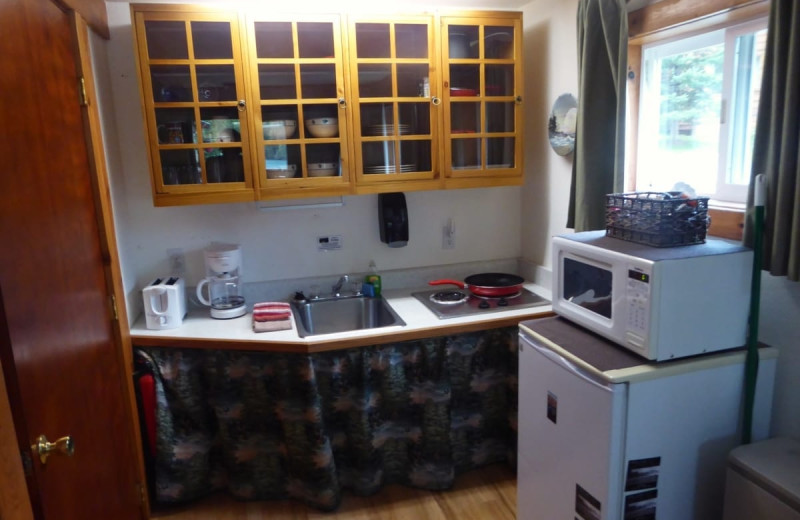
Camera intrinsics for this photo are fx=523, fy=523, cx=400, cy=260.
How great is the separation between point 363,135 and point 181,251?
106 centimetres

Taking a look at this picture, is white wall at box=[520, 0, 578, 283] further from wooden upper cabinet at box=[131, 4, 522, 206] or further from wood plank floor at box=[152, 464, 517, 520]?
wood plank floor at box=[152, 464, 517, 520]

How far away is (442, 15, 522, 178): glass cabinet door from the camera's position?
2449 mm

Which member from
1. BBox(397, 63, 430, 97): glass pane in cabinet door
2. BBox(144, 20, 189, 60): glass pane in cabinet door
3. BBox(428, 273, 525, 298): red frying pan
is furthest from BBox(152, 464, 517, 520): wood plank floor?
BBox(144, 20, 189, 60): glass pane in cabinet door

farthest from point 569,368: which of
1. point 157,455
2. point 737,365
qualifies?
point 157,455

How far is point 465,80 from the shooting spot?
2.51m

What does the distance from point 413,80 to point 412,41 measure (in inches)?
6.7

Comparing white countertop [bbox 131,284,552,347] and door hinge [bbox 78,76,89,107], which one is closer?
door hinge [bbox 78,76,89,107]

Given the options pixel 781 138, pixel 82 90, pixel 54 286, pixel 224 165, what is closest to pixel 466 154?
pixel 224 165

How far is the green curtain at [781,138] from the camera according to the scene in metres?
1.38

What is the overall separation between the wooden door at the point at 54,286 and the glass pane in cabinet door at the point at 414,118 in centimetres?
130

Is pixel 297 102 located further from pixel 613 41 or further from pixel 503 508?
pixel 503 508

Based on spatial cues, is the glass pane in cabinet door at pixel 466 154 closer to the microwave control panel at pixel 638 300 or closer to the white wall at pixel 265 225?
the white wall at pixel 265 225

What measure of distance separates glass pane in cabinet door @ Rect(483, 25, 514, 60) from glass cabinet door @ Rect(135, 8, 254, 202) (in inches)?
44.9

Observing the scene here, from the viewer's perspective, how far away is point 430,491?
238 centimetres
